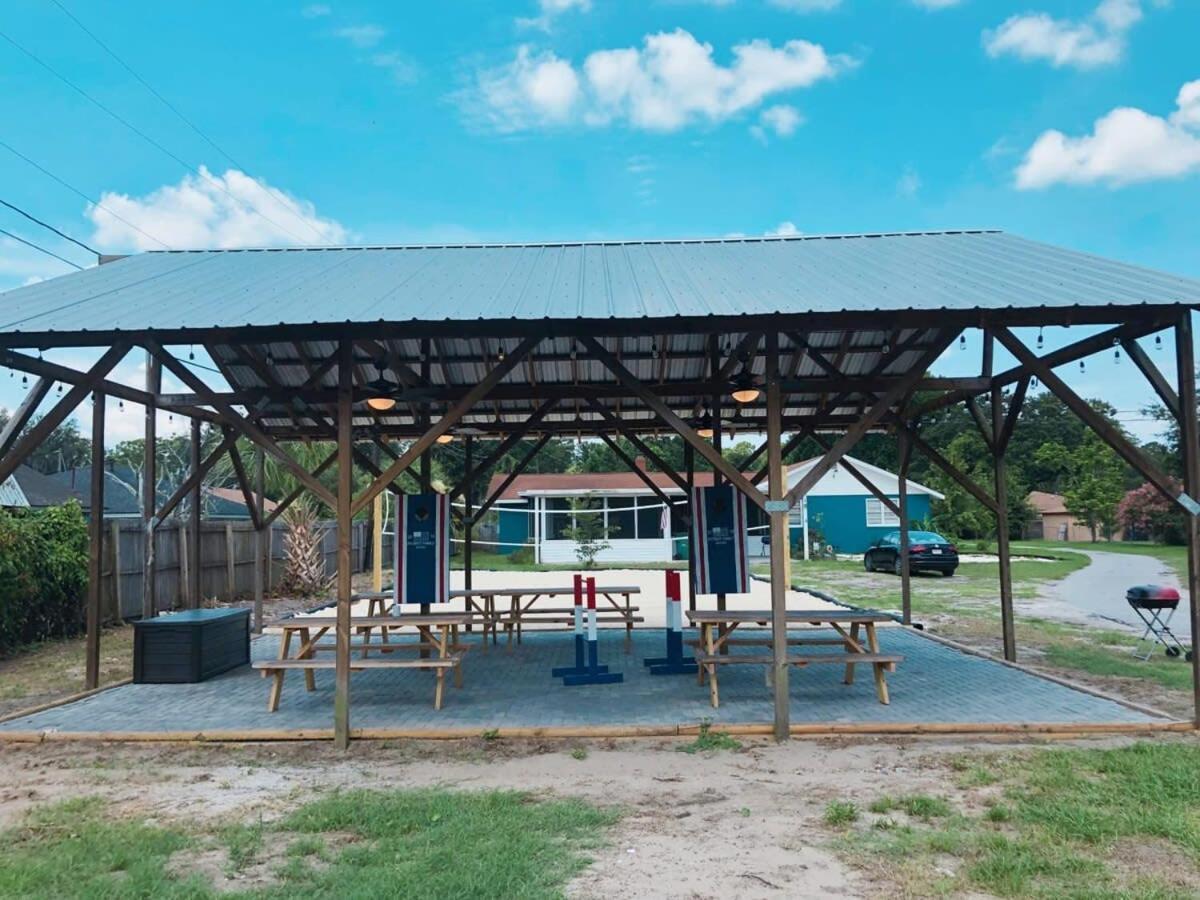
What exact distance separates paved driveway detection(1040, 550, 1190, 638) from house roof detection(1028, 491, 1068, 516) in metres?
31.4

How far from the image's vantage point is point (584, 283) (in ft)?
24.1

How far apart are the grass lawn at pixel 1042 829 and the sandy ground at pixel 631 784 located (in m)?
0.19

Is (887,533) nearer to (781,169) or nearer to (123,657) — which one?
(781,169)

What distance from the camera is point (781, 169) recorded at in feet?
64.7

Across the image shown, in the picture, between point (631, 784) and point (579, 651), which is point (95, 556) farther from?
point (631, 784)

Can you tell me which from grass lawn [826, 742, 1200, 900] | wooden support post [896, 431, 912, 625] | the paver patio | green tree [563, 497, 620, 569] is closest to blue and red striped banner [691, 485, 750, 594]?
the paver patio

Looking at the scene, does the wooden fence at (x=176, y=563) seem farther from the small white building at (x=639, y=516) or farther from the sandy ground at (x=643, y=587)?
the small white building at (x=639, y=516)

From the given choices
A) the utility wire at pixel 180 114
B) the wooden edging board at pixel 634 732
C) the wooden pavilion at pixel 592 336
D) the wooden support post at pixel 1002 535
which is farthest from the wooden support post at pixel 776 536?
the utility wire at pixel 180 114

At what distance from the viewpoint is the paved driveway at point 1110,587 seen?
1283cm

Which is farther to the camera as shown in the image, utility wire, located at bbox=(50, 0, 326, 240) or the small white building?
the small white building

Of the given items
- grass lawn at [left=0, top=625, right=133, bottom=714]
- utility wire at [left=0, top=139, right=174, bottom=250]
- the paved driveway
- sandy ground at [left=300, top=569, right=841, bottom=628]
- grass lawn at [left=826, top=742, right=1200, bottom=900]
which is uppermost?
utility wire at [left=0, top=139, right=174, bottom=250]

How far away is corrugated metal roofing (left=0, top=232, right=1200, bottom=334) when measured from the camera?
6055 mm

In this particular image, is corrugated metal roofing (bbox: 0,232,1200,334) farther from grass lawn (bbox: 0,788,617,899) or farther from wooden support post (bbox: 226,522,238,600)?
wooden support post (bbox: 226,522,238,600)

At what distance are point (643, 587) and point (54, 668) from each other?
12.1 m
